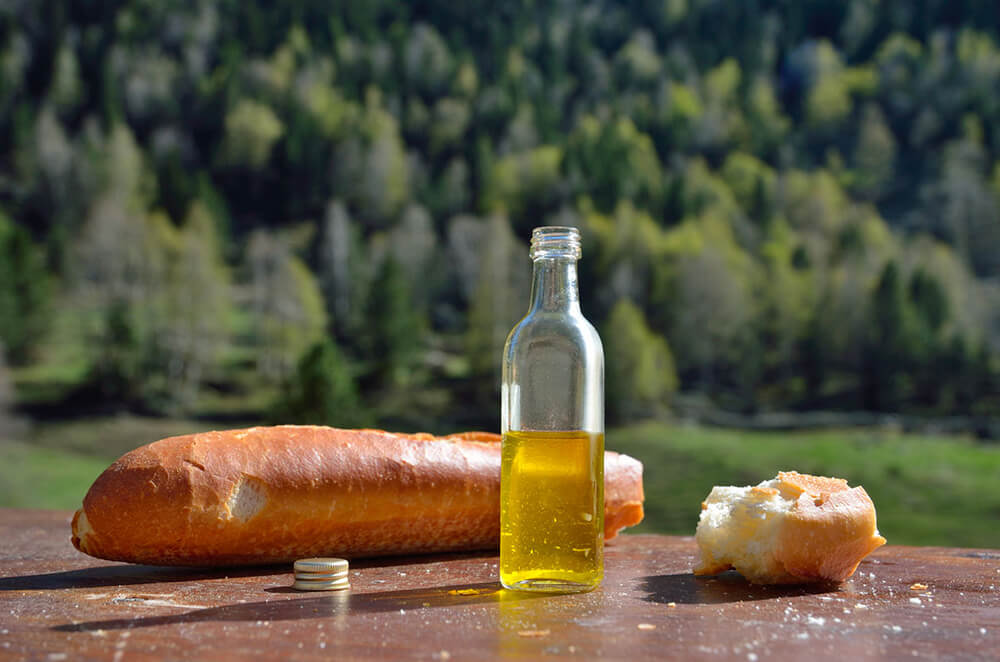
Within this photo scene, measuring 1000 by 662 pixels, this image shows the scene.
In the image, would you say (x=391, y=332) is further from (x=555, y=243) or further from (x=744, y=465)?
(x=555, y=243)

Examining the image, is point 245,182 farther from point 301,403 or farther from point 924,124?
point 924,124

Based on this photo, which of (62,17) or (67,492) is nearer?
(67,492)

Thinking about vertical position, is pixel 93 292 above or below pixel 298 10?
below

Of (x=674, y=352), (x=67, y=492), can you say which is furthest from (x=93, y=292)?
(x=674, y=352)

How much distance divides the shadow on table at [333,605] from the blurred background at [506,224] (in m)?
18.3

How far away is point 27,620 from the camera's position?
45.5 inches

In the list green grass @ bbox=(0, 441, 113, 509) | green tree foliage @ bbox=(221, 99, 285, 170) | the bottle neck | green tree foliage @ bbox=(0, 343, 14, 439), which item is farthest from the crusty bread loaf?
green tree foliage @ bbox=(221, 99, 285, 170)

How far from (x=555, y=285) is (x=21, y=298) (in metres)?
26.4

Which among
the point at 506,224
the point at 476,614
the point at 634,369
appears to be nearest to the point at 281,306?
the point at 506,224

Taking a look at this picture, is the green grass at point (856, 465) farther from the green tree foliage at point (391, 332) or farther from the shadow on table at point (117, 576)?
the shadow on table at point (117, 576)

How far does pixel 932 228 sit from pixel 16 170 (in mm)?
28485

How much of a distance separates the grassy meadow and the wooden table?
18209 millimetres

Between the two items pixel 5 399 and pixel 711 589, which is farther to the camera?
pixel 5 399

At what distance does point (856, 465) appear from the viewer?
24156 mm
